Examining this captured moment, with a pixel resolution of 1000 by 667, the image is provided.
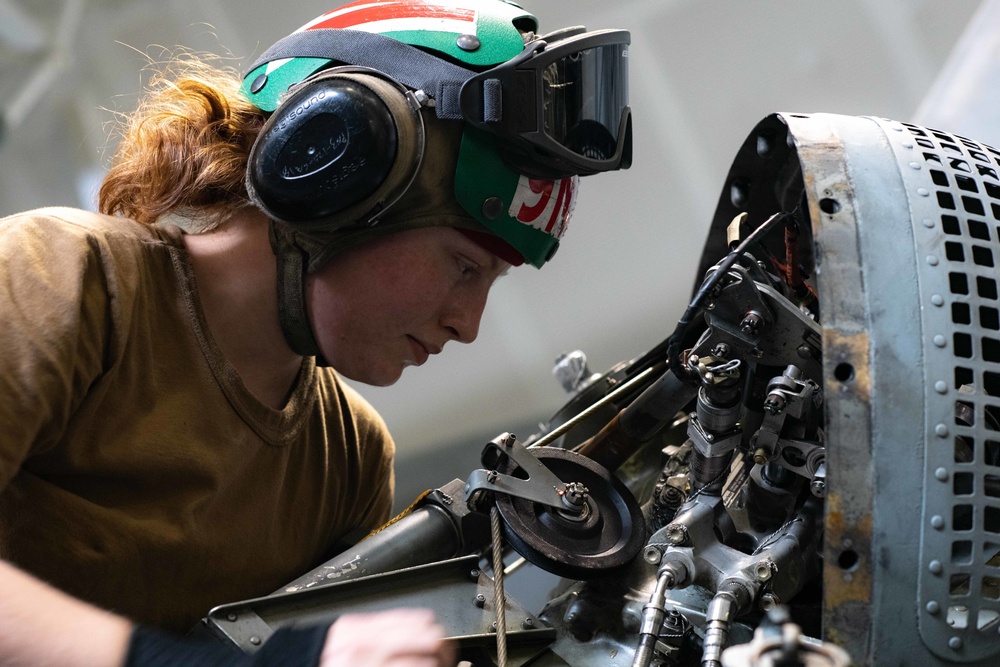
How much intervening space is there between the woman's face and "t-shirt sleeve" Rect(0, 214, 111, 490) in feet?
0.90

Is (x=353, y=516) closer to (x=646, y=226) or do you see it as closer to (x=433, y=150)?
(x=433, y=150)

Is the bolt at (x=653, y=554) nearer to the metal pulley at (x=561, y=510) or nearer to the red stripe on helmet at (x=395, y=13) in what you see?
the metal pulley at (x=561, y=510)

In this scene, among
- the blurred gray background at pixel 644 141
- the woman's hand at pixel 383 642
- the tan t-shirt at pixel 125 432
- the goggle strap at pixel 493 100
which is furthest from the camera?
the blurred gray background at pixel 644 141

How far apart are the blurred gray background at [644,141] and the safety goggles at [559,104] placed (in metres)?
1.32

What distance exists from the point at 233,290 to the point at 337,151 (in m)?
0.28

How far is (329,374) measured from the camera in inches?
64.4

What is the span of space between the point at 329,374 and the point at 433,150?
58cm

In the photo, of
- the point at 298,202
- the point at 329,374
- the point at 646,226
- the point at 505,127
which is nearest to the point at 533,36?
the point at 505,127

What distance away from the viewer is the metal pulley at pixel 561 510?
1129mm

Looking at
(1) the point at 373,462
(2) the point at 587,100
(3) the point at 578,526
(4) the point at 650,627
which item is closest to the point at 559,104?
(2) the point at 587,100

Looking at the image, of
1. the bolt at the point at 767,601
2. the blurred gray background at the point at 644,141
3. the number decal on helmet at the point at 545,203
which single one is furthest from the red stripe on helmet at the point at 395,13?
the blurred gray background at the point at 644,141

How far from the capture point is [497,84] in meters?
1.15

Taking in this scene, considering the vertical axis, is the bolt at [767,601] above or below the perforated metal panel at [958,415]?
below

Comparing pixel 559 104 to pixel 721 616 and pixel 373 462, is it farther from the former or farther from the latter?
pixel 373 462
